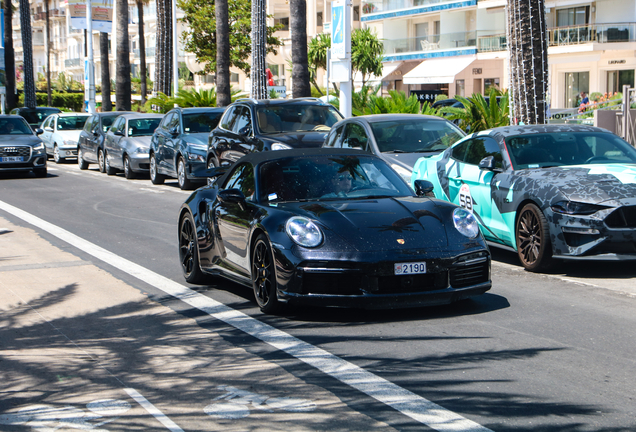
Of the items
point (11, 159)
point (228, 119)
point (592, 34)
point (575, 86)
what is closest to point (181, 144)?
point (228, 119)

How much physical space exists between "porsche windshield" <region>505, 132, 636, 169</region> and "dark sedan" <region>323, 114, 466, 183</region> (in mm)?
3660

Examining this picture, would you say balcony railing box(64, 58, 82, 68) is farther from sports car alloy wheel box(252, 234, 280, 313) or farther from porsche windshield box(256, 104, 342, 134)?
sports car alloy wheel box(252, 234, 280, 313)

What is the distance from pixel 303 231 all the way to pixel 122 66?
32.5 meters

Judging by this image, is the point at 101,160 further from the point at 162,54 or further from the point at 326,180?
the point at 326,180

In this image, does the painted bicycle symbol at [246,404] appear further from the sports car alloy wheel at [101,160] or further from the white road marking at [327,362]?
the sports car alloy wheel at [101,160]

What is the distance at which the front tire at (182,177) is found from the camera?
64.3 ft

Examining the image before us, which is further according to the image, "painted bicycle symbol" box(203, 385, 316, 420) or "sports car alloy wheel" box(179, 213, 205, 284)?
"sports car alloy wheel" box(179, 213, 205, 284)

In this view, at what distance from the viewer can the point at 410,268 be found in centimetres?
685

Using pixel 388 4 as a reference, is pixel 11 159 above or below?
below

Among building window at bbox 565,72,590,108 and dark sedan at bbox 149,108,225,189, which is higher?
building window at bbox 565,72,590,108

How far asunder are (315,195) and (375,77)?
62616mm

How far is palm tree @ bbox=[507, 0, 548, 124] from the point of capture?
15.8 meters

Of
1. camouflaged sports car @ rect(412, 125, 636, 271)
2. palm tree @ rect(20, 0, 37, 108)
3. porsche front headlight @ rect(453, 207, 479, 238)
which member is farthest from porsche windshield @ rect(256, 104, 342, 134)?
palm tree @ rect(20, 0, 37, 108)

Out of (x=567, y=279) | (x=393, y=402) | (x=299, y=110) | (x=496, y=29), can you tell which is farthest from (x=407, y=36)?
(x=393, y=402)
